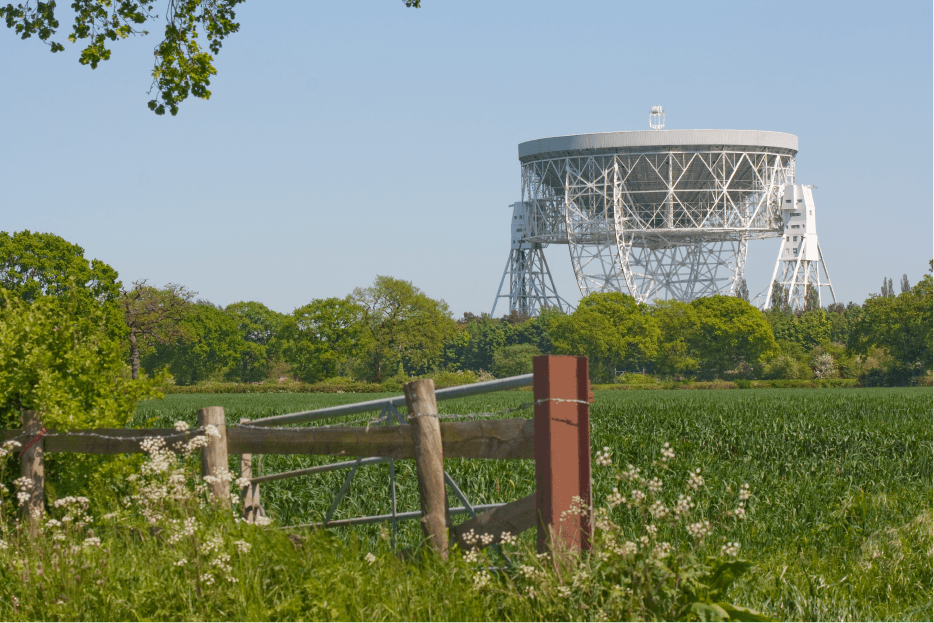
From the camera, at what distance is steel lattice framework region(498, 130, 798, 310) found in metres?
69.9

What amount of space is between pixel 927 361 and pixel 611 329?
24.0 m

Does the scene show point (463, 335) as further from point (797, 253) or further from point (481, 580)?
point (481, 580)

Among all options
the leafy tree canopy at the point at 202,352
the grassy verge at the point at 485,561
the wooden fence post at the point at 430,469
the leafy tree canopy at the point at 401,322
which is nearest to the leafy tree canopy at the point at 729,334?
the leafy tree canopy at the point at 401,322

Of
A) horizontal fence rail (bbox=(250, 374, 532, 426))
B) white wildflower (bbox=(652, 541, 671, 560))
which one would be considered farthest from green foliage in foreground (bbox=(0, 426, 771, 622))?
horizontal fence rail (bbox=(250, 374, 532, 426))

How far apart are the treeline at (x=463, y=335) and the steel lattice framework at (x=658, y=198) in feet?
12.7

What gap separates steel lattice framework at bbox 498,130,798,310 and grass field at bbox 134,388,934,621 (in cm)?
5186

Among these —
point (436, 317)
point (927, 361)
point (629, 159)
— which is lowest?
point (927, 361)

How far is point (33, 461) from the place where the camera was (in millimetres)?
6223

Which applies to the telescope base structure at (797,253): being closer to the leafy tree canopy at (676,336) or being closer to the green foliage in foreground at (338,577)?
the leafy tree canopy at (676,336)

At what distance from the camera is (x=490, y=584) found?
4.39 meters

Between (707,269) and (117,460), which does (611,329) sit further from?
(117,460)

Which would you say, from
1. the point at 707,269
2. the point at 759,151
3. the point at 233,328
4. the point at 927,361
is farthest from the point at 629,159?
the point at 233,328

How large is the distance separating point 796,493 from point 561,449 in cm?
663

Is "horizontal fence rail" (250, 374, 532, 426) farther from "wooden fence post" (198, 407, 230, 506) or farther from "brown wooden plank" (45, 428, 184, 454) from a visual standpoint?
"brown wooden plank" (45, 428, 184, 454)
